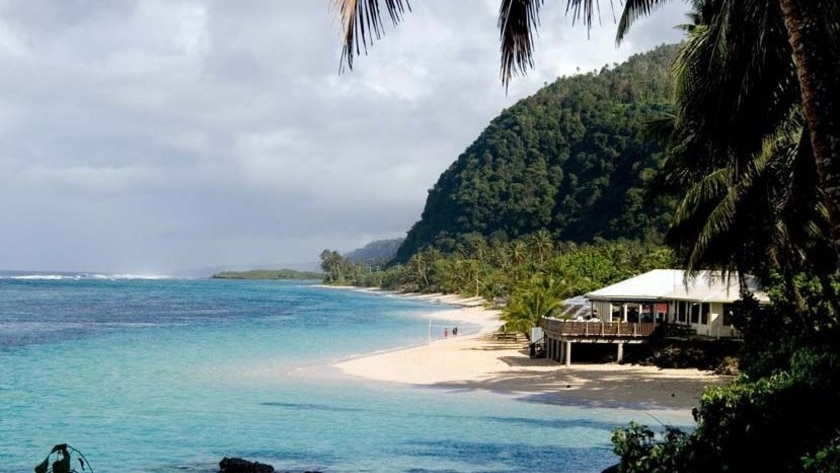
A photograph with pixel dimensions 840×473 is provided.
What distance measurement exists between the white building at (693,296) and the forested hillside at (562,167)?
5959 cm

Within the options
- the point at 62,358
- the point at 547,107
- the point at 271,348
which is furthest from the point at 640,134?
the point at 547,107

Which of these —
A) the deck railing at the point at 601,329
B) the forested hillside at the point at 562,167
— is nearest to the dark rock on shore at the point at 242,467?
the deck railing at the point at 601,329

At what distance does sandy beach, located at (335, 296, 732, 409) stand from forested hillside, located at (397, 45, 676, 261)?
62.1 m

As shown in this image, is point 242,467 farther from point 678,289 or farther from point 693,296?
point 678,289

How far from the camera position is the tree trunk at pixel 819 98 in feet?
15.8

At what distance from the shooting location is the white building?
28391 mm

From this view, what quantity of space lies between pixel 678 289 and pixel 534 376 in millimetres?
7011

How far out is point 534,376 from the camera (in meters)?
26.4

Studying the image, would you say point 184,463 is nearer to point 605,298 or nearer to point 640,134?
point 640,134

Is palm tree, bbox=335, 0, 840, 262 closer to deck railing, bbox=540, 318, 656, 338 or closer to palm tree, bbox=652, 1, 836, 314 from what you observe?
palm tree, bbox=652, 1, 836, 314

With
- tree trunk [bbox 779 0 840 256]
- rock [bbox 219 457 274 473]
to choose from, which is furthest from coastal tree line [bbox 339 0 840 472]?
rock [bbox 219 457 274 473]

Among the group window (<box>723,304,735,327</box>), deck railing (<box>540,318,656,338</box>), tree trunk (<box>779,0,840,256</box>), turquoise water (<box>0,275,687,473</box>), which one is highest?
tree trunk (<box>779,0,840,256</box>)

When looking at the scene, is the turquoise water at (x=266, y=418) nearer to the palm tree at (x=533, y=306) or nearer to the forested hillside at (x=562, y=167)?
the palm tree at (x=533, y=306)

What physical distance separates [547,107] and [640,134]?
118571 millimetres
